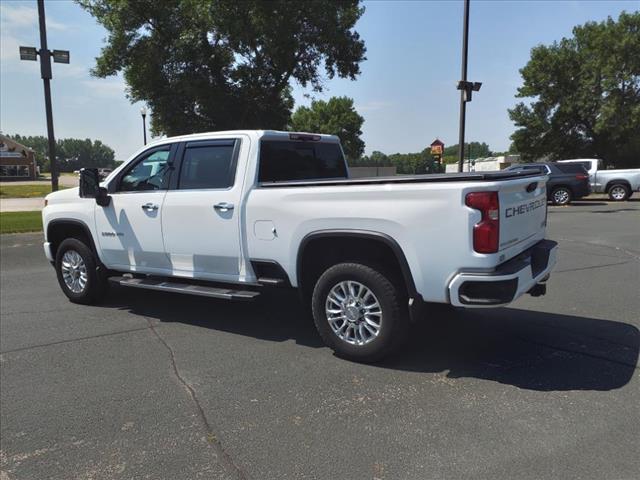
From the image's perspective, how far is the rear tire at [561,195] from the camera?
66.7 ft

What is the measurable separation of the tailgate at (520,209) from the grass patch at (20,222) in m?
13.8

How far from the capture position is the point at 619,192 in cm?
2180

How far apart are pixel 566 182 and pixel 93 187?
61.6ft

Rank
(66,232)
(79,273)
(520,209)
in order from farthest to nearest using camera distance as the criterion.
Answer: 1. (66,232)
2. (79,273)
3. (520,209)

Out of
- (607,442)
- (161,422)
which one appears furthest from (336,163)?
(607,442)

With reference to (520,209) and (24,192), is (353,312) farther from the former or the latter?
(24,192)

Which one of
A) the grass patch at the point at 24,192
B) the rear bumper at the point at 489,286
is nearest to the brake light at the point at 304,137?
the rear bumper at the point at 489,286

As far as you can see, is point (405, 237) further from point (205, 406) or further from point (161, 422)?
point (161, 422)

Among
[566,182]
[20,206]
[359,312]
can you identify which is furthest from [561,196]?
[20,206]

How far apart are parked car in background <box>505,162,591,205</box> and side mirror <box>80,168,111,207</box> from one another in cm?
1723

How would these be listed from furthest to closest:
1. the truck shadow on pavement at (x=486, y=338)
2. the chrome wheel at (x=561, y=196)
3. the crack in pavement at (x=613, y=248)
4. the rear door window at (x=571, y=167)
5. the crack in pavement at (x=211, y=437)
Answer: the chrome wheel at (x=561, y=196) → the rear door window at (x=571, y=167) → the crack in pavement at (x=613, y=248) → the truck shadow on pavement at (x=486, y=338) → the crack in pavement at (x=211, y=437)

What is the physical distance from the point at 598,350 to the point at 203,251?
3.81 meters

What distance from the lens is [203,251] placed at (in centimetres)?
531

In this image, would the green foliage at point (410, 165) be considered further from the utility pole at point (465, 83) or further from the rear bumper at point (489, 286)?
the rear bumper at point (489, 286)
